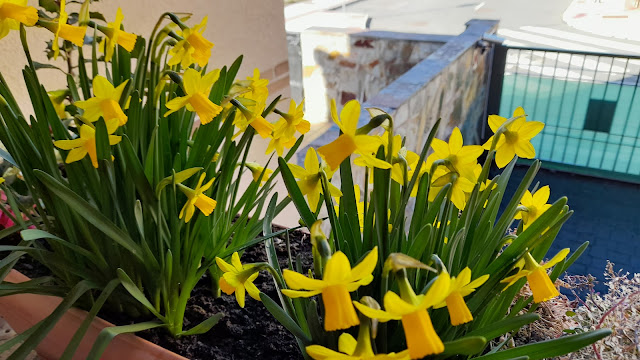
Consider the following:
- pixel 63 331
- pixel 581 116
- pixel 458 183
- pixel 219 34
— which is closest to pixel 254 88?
pixel 458 183

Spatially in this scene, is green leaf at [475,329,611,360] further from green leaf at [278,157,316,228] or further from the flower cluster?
green leaf at [278,157,316,228]

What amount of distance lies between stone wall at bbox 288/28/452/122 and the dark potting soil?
8.87 feet

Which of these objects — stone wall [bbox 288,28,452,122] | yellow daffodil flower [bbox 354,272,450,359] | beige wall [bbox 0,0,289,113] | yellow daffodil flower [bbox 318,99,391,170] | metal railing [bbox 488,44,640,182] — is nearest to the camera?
yellow daffodil flower [bbox 354,272,450,359]

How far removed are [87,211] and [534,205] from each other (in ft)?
1.63

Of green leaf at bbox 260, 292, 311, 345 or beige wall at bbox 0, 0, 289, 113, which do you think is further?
beige wall at bbox 0, 0, 289, 113

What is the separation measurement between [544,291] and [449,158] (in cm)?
16

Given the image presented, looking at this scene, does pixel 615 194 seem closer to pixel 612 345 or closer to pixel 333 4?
pixel 612 345

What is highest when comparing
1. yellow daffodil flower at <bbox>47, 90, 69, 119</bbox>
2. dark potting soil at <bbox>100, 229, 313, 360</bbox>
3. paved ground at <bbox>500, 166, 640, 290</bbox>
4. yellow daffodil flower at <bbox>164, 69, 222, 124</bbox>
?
yellow daffodil flower at <bbox>164, 69, 222, 124</bbox>

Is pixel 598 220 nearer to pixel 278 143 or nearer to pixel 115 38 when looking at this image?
pixel 278 143

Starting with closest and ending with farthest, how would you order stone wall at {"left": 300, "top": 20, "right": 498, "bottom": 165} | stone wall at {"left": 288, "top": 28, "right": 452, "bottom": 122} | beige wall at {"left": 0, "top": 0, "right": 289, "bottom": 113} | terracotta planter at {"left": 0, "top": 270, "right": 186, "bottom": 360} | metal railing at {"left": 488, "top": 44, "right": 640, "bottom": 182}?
1. terracotta planter at {"left": 0, "top": 270, "right": 186, "bottom": 360}
2. beige wall at {"left": 0, "top": 0, "right": 289, "bottom": 113}
3. stone wall at {"left": 300, "top": 20, "right": 498, "bottom": 165}
4. metal railing at {"left": 488, "top": 44, "right": 640, "bottom": 182}
5. stone wall at {"left": 288, "top": 28, "right": 452, "bottom": 122}

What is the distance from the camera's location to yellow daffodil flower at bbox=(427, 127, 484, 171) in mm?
497

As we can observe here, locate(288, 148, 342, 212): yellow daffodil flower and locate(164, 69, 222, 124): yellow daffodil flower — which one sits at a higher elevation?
locate(164, 69, 222, 124): yellow daffodil flower

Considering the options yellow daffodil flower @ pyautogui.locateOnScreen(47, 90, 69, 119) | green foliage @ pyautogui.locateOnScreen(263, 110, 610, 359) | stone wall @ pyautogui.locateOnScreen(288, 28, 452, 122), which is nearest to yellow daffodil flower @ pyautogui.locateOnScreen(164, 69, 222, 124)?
green foliage @ pyautogui.locateOnScreen(263, 110, 610, 359)

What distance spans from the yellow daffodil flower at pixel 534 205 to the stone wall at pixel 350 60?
2848 millimetres
